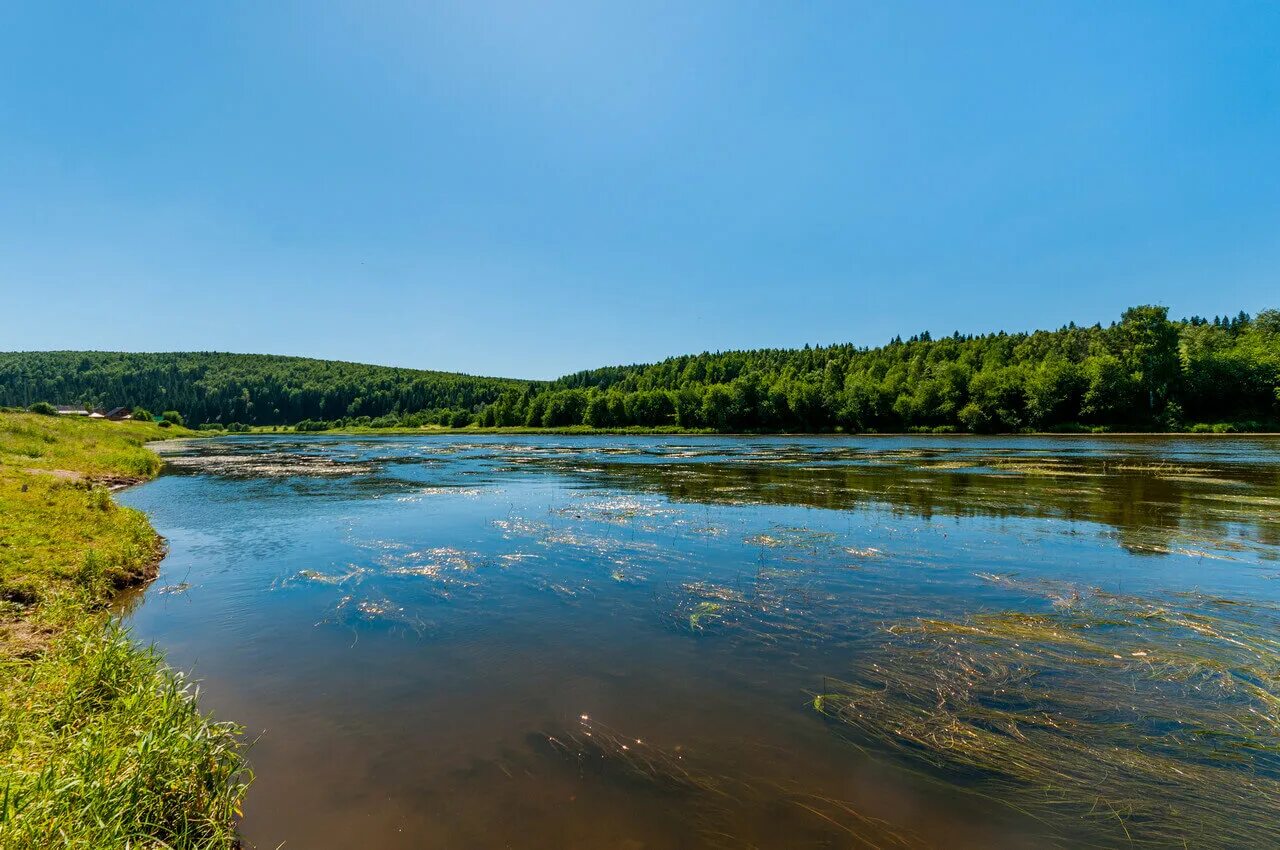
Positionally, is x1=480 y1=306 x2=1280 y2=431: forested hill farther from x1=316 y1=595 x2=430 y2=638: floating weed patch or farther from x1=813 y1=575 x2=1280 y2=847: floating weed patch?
x1=316 y1=595 x2=430 y2=638: floating weed patch

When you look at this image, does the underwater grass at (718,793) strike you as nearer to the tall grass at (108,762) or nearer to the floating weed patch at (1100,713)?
the floating weed patch at (1100,713)

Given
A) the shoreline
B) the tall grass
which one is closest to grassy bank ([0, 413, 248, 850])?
the tall grass

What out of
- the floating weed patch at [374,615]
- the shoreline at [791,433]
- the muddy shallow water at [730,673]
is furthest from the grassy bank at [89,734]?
the shoreline at [791,433]

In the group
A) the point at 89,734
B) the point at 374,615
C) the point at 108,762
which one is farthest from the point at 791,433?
the point at 108,762

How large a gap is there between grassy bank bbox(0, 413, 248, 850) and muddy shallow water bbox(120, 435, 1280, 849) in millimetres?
781

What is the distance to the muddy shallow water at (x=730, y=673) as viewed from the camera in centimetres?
531

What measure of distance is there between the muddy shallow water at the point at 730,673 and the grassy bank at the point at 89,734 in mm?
781

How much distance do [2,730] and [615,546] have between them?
41.3 ft

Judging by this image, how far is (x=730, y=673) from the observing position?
26.9 ft

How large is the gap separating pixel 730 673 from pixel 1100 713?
4694 mm

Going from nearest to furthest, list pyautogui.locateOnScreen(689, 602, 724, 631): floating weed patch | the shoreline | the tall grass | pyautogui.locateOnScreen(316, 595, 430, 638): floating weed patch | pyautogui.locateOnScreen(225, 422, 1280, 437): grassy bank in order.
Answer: the tall grass → pyautogui.locateOnScreen(689, 602, 724, 631): floating weed patch → pyautogui.locateOnScreen(316, 595, 430, 638): floating weed patch → the shoreline → pyautogui.locateOnScreen(225, 422, 1280, 437): grassy bank

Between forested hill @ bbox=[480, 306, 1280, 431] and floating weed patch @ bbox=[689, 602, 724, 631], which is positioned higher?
forested hill @ bbox=[480, 306, 1280, 431]

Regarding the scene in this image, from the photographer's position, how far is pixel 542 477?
37.8m

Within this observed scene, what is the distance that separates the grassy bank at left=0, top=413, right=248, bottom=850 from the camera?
407 centimetres
